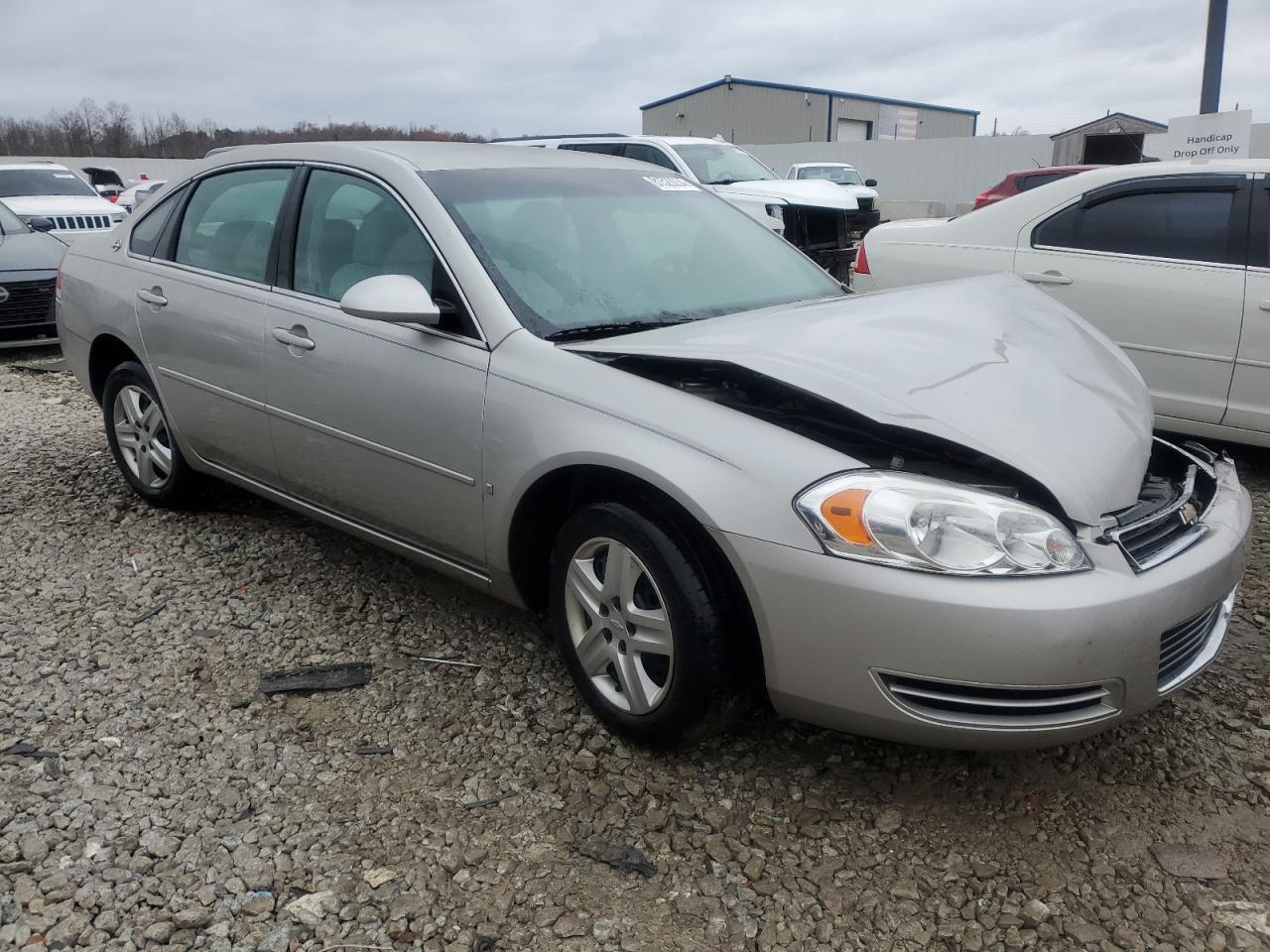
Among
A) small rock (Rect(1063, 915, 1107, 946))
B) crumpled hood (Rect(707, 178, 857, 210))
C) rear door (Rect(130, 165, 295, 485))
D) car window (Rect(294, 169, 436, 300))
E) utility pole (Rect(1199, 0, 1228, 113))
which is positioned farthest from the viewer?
utility pole (Rect(1199, 0, 1228, 113))

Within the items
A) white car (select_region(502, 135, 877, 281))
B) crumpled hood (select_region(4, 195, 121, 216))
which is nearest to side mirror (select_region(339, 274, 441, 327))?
white car (select_region(502, 135, 877, 281))

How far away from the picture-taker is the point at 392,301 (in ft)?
9.41

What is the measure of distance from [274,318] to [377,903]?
205cm

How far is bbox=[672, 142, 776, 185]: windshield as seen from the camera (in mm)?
12039

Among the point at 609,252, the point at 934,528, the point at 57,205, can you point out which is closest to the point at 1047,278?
the point at 609,252

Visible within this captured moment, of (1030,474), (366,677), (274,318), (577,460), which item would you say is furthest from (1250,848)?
(274,318)

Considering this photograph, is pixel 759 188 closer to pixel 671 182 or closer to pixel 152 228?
pixel 671 182

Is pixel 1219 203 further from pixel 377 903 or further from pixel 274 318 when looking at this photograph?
pixel 377 903

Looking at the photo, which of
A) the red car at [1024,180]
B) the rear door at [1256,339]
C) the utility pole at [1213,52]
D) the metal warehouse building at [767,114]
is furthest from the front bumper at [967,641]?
the metal warehouse building at [767,114]

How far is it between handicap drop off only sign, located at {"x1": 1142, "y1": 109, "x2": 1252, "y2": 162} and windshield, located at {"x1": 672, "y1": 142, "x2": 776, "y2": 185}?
4543mm

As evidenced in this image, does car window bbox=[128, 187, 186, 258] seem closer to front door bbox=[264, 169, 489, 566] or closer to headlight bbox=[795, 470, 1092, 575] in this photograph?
front door bbox=[264, 169, 489, 566]

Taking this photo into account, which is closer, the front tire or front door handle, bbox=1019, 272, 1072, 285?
the front tire

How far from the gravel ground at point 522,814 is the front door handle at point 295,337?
948 mm

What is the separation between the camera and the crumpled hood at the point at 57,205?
502 inches
